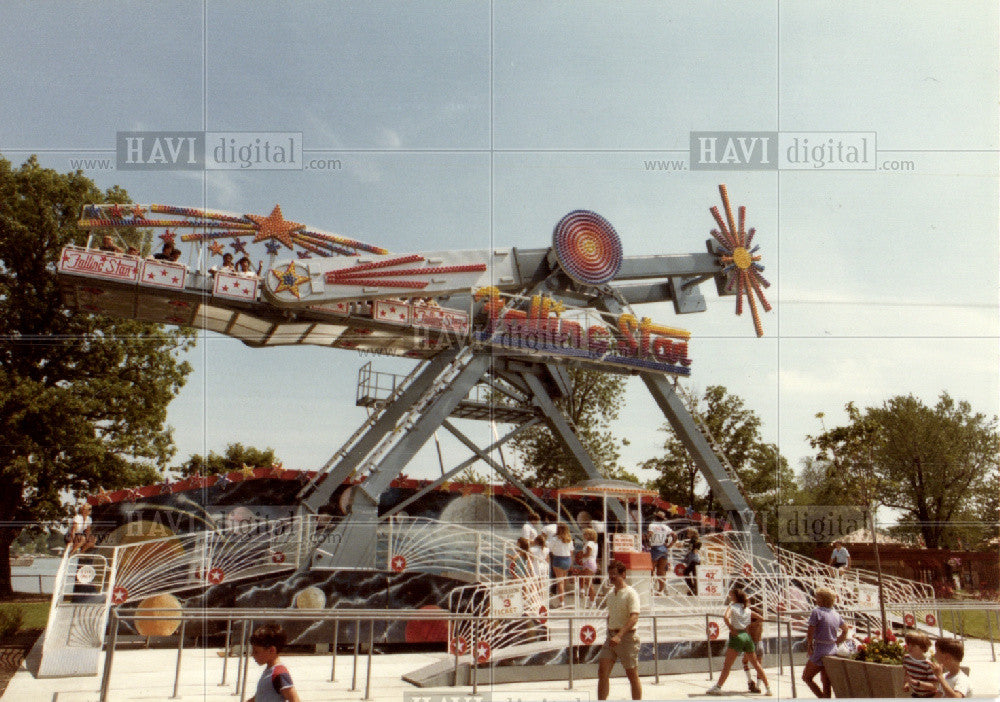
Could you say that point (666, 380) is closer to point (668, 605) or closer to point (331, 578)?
point (668, 605)

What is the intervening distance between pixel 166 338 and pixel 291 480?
94.6 inches

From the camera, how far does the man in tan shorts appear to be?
249 inches

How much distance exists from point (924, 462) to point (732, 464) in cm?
325

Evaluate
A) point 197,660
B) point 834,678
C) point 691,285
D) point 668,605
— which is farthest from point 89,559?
point 691,285

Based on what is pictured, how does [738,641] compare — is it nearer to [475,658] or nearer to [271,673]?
[475,658]

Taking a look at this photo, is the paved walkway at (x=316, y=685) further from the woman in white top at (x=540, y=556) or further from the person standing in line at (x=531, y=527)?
the person standing in line at (x=531, y=527)

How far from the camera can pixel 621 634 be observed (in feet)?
20.7

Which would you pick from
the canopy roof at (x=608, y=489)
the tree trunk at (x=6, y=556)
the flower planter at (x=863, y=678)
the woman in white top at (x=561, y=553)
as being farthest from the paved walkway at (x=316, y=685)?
the canopy roof at (x=608, y=489)

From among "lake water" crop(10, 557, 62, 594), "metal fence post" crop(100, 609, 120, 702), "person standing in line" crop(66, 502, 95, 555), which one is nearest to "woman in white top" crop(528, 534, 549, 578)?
"metal fence post" crop(100, 609, 120, 702)

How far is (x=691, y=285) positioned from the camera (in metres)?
12.4

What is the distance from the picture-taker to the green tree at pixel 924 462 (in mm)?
10914

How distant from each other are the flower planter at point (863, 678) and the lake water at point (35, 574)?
26.2 ft

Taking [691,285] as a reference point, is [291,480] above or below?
below

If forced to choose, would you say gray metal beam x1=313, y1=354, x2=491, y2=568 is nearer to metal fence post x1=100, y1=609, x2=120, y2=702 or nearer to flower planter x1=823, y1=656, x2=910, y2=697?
metal fence post x1=100, y1=609, x2=120, y2=702
